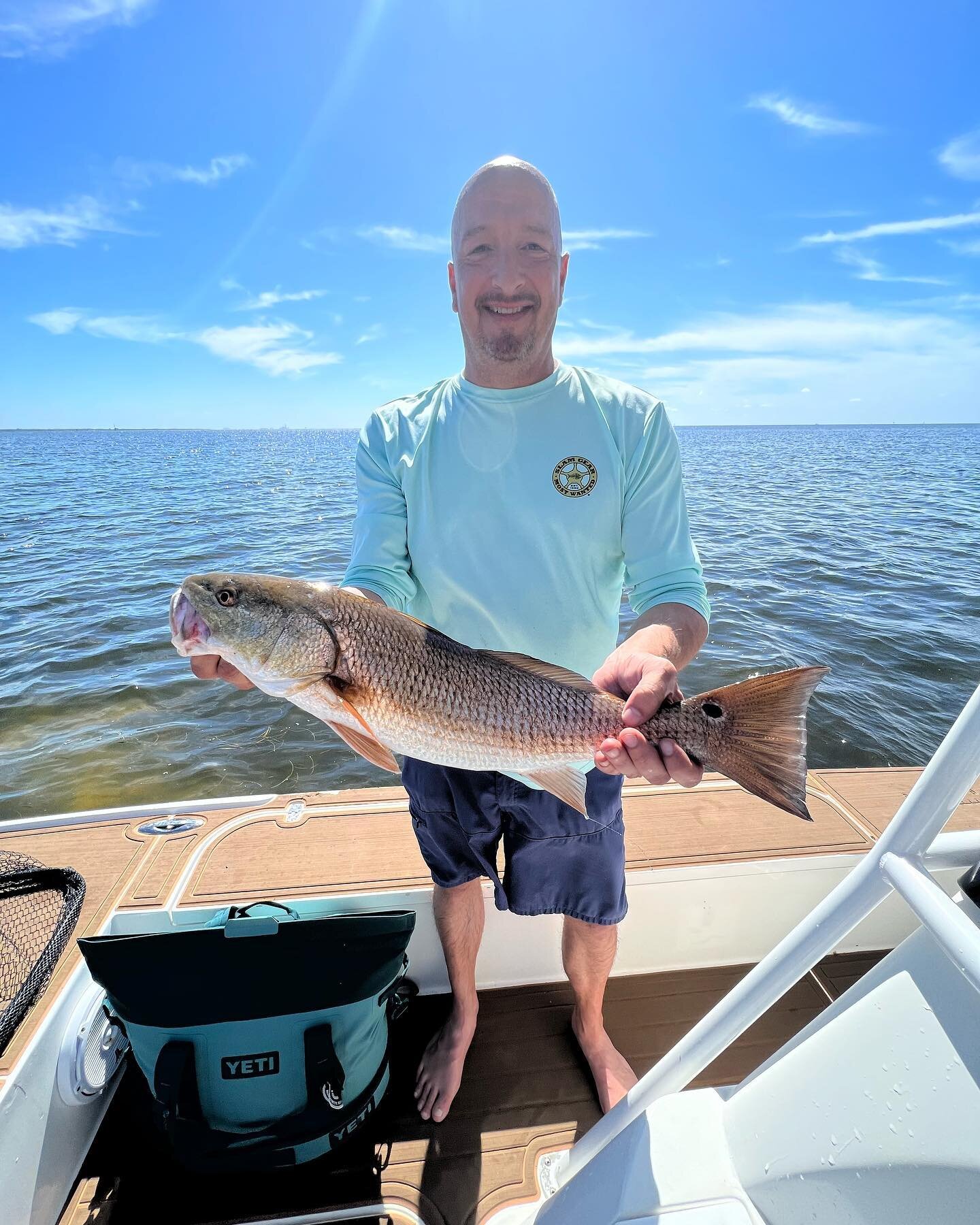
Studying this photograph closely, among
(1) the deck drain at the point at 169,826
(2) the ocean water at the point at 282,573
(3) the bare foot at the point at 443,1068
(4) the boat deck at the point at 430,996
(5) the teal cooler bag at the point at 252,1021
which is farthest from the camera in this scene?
(2) the ocean water at the point at 282,573

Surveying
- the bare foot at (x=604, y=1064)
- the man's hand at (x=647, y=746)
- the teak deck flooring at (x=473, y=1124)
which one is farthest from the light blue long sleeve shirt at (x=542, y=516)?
the teak deck flooring at (x=473, y=1124)

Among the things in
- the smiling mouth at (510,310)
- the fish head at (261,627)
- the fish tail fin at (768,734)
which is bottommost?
the fish tail fin at (768,734)

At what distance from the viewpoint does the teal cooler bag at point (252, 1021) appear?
2.30 metres

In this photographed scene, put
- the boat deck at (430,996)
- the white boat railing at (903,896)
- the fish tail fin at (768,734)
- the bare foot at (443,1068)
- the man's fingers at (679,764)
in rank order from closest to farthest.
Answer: the white boat railing at (903,896) → the fish tail fin at (768,734) → the man's fingers at (679,764) → the boat deck at (430,996) → the bare foot at (443,1068)

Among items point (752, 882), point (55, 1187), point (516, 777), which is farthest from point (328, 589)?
point (752, 882)

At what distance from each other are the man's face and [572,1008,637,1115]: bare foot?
307 centimetres

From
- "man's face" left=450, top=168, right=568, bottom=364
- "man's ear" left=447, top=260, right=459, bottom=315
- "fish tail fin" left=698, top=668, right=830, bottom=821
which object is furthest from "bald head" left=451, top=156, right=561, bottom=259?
"fish tail fin" left=698, top=668, right=830, bottom=821

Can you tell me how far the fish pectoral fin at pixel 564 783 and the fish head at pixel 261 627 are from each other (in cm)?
87

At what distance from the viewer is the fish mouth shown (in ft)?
7.63

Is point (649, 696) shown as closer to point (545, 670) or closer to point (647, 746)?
point (647, 746)

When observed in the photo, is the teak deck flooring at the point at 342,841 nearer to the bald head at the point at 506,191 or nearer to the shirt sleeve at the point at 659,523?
the shirt sleeve at the point at 659,523

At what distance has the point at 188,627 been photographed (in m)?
2.33

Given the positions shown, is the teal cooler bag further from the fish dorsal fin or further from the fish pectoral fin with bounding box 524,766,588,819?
the fish dorsal fin

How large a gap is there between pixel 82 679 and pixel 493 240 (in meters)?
9.62
